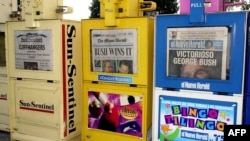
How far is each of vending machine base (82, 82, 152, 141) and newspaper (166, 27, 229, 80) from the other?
1.57 ft

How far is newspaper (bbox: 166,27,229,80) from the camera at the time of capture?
8.61ft

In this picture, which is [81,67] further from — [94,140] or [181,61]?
[181,61]

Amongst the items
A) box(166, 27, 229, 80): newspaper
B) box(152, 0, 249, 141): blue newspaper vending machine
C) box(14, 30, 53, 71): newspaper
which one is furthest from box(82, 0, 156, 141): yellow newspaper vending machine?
box(14, 30, 53, 71): newspaper

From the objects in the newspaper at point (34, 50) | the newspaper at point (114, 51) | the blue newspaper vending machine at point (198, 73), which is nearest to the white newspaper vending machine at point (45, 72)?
the newspaper at point (34, 50)

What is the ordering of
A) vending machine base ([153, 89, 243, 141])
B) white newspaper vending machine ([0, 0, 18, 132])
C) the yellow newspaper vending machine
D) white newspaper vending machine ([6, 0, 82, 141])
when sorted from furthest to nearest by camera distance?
white newspaper vending machine ([0, 0, 18, 132]) < white newspaper vending machine ([6, 0, 82, 141]) < the yellow newspaper vending machine < vending machine base ([153, 89, 243, 141])

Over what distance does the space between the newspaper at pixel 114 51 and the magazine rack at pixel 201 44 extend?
1.02ft

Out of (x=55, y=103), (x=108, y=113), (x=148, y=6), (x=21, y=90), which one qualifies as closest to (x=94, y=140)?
(x=108, y=113)

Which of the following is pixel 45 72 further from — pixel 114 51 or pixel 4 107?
pixel 4 107

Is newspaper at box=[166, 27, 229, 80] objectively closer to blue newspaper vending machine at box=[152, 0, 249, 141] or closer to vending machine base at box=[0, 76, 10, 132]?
blue newspaper vending machine at box=[152, 0, 249, 141]

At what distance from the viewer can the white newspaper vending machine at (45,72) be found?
3.47 metres

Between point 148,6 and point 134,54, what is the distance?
0.69 meters

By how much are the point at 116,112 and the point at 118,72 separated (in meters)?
0.46

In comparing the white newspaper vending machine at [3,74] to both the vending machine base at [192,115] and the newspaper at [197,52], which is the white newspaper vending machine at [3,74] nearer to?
the vending machine base at [192,115]

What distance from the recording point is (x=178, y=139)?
2.92 m
